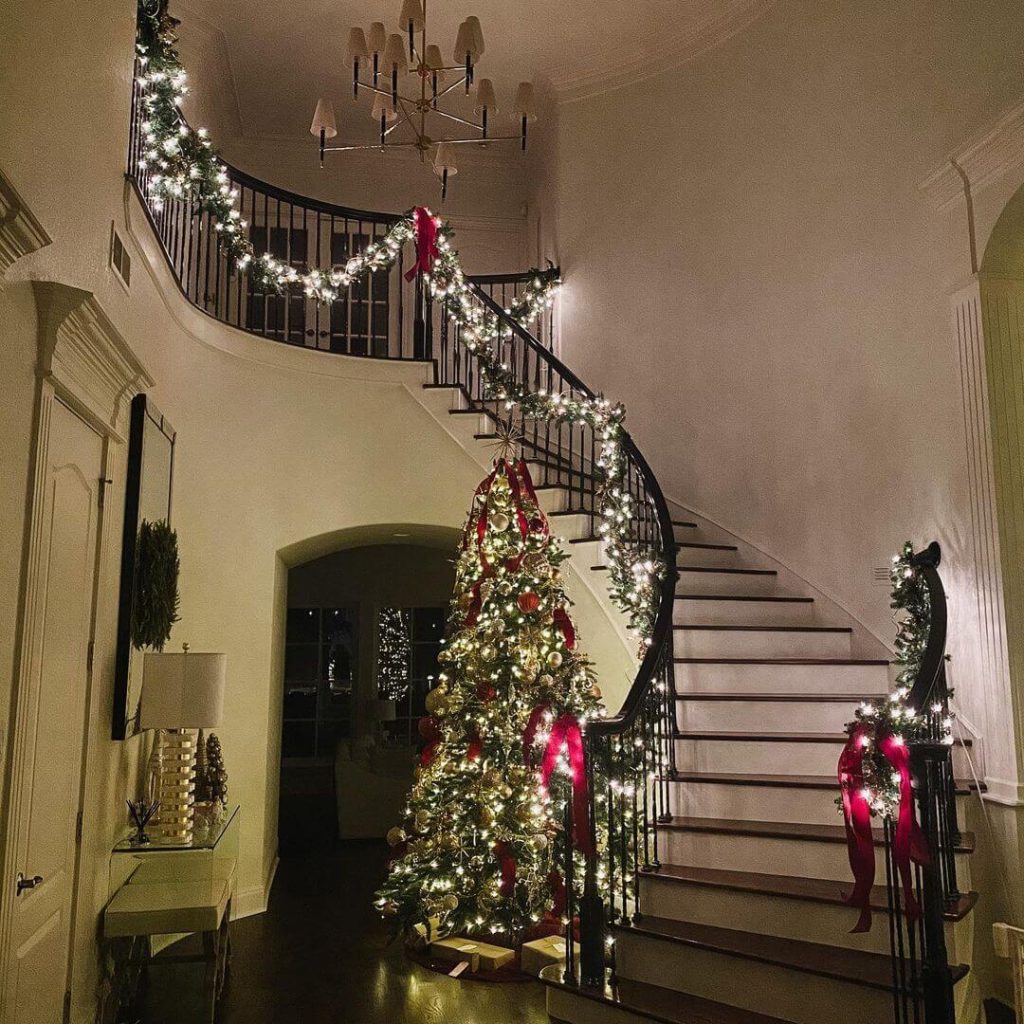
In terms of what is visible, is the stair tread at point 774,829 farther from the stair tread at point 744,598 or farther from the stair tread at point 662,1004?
the stair tread at point 744,598

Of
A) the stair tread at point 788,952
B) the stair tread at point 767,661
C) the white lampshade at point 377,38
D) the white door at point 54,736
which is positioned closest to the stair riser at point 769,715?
the stair tread at point 767,661

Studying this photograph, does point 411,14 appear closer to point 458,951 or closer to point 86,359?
point 86,359

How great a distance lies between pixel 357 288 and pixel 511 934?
6.94m

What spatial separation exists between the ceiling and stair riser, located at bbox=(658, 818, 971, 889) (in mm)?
6263

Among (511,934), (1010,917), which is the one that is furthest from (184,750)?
(1010,917)

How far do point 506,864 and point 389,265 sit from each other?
4.19 meters

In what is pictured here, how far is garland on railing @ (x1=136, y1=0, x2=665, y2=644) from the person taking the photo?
197 inches

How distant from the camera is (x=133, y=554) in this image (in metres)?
4.46

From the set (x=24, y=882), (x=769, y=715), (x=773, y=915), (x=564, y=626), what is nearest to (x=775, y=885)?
(x=773, y=915)

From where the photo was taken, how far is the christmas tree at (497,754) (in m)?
5.20

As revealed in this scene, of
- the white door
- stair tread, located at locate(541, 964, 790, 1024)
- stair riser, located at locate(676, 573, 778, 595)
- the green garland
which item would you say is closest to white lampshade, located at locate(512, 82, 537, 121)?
stair riser, located at locate(676, 573, 778, 595)

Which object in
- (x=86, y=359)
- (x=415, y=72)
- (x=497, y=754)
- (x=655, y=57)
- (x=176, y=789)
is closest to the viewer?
(x=86, y=359)

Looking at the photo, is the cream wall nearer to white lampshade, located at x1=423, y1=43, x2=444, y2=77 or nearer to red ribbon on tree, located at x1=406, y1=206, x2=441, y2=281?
white lampshade, located at x1=423, y1=43, x2=444, y2=77

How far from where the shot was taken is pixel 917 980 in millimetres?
3459
